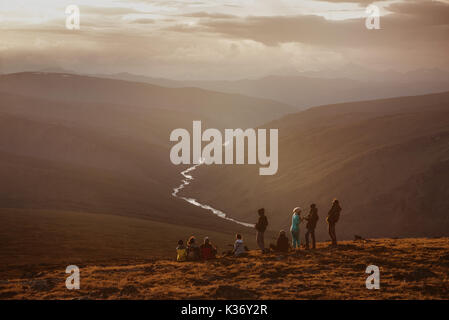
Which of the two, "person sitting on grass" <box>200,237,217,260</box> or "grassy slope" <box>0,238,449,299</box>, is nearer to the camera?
"grassy slope" <box>0,238,449,299</box>

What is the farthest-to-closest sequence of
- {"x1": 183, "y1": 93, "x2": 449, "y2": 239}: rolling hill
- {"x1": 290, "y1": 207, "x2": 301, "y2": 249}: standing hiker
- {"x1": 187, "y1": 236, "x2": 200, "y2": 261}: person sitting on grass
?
{"x1": 183, "y1": 93, "x2": 449, "y2": 239}: rolling hill → {"x1": 187, "y1": 236, "x2": 200, "y2": 261}: person sitting on grass → {"x1": 290, "y1": 207, "x2": 301, "y2": 249}: standing hiker

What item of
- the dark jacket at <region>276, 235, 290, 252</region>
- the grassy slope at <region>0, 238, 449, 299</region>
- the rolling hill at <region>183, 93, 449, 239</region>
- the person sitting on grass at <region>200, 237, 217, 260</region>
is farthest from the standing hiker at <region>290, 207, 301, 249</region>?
the rolling hill at <region>183, 93, 449, 239</region>

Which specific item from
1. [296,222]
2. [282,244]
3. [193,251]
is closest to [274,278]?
[296,222]

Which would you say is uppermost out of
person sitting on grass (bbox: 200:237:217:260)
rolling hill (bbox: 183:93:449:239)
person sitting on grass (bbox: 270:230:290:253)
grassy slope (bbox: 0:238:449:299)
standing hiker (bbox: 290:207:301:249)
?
rolling hill (bbox: 183:93:449:239)

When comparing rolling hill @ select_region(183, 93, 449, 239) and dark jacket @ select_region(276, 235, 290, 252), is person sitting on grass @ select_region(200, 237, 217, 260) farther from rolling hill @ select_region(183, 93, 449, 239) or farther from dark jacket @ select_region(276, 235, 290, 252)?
rolling hill @ select_region(183, 93, 449, 239)

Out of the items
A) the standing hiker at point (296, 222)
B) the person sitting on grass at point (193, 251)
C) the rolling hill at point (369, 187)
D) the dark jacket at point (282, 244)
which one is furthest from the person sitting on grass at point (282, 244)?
the rolling hill at point (369, 187)

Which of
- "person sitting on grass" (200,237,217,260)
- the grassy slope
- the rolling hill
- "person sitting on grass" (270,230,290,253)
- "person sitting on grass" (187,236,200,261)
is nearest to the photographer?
the grassy slope

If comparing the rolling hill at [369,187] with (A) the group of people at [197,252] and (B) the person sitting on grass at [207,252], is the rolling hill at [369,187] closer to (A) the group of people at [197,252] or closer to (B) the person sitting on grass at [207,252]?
(A) the group of people at [197,252]

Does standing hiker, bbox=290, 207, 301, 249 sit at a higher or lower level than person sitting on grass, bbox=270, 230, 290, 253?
higher

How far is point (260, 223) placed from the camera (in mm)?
35125

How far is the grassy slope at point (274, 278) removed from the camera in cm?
2755

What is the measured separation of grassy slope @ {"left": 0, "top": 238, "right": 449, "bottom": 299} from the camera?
27.5m

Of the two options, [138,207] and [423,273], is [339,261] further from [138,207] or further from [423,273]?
[138,207]

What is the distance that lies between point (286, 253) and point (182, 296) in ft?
34.6
